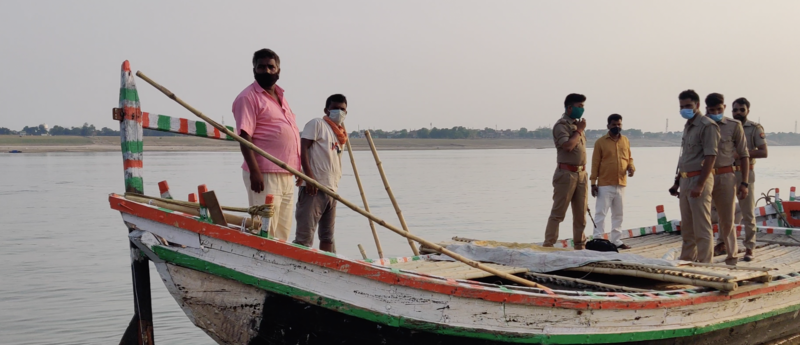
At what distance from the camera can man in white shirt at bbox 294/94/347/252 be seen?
6082 millimetres

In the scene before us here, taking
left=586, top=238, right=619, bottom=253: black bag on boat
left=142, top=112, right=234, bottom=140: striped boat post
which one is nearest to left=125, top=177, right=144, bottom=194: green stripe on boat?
left=142, top=112, right=234, bottom=140: striped boat post

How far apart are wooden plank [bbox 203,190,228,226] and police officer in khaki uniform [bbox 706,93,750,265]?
4.86 m

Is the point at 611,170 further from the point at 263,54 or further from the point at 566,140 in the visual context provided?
the point at 263,54

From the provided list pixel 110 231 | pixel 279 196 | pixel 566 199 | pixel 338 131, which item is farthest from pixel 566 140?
pixel 110 231

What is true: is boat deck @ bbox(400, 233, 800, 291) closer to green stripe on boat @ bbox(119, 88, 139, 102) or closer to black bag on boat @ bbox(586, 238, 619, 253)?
black bag on boat @ bbox(586, 238, 619, 253)

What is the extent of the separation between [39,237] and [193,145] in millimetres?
82225

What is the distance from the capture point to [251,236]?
3.99 metres

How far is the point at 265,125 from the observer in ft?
16.6

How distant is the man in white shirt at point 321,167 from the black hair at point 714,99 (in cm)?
346

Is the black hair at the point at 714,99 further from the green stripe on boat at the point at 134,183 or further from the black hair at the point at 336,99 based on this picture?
the green stripe on boat at the point at 134,183

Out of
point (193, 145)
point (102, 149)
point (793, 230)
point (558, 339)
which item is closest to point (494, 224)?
point (793, 230)

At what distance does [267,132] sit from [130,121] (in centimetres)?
116

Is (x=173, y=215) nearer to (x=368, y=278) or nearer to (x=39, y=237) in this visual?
(x=368, y=278)

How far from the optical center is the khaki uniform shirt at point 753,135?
27.2 feet
